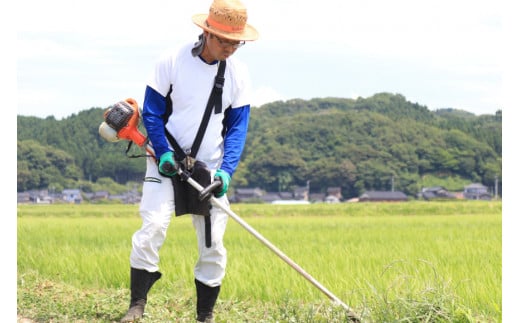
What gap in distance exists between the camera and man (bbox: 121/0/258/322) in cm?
486

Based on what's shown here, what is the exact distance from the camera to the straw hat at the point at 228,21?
471 centimetres

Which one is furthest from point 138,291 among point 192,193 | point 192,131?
point 192,131

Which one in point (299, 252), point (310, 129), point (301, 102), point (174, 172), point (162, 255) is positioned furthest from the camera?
point (301, 102)

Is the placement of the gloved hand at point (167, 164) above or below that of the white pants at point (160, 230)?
above

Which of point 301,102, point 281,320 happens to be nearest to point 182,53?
point 281,320

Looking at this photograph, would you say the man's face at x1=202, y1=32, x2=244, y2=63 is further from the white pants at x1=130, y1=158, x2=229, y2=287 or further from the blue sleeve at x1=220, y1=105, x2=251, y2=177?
the white pants at x1=130, y1=158, x2=229, y2=287

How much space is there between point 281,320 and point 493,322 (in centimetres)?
144

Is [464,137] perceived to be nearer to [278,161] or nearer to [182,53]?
[278,161]

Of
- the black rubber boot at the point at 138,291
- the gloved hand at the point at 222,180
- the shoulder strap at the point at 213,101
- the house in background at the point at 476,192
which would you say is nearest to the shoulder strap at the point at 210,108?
the shoulder strap at the point at 213,101

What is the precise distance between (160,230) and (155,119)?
75 centimetres

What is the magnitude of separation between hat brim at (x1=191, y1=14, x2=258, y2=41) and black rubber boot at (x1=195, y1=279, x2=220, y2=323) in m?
1.76

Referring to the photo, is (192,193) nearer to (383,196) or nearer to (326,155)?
(383,196)

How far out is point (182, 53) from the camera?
4.94 m

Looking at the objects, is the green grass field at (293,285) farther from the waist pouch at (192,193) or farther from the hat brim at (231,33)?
the hat brim at (231,33)
